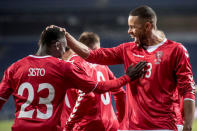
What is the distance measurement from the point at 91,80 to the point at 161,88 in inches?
27.8

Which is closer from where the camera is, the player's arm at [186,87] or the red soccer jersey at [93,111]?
the player's arm at [186,87]

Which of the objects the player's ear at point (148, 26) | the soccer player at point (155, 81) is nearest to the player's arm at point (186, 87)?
the soccer player at point (155, 81)

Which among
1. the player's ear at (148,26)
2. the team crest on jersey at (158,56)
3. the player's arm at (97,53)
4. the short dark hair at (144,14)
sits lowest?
the team crest on jersey at (158,56)

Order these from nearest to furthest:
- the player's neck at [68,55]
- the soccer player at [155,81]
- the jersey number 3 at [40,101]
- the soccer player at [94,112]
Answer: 1. the jersey number 3 at [40,101]
2. the soccer player at [155,81]
3. the soccer player at [94,112]
4. the player's neck at [68,55]

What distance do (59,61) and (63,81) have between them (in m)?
0.20

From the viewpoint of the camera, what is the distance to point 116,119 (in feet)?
15.2

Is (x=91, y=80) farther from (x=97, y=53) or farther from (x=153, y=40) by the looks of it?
(x=153, y=40)

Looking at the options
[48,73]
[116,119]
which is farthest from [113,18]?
[48,73]

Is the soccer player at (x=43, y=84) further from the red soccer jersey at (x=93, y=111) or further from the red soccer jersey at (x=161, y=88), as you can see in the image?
the red soccer jersey at (x=93, y=111)

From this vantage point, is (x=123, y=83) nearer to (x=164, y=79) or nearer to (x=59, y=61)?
(x=164, y=79)

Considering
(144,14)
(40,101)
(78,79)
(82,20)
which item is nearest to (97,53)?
(78,79)

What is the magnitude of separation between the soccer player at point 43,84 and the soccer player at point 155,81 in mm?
165

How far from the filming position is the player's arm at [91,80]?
127 inches

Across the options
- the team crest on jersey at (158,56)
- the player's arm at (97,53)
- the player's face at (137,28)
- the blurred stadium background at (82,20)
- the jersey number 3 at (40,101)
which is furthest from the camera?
the blurred stadium background at (82,20)
